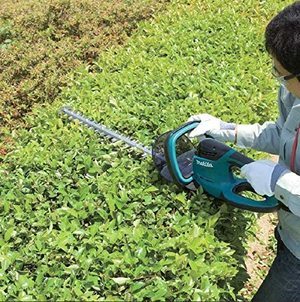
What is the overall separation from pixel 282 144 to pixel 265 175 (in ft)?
0.89

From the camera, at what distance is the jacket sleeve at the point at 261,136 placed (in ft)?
8.31

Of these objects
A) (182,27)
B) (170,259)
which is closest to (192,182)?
(170,259)

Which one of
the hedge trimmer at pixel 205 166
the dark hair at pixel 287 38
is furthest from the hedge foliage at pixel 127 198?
the dark hair at pixel 287 38

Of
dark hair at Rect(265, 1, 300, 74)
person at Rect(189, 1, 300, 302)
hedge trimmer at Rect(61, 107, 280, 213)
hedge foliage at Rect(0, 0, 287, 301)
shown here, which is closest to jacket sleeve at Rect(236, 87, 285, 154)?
person at Rect(189, 1, 300, 302)

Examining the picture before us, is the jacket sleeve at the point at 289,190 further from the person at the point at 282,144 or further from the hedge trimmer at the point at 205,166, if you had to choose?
the hedge trimmer at the point at 205,166

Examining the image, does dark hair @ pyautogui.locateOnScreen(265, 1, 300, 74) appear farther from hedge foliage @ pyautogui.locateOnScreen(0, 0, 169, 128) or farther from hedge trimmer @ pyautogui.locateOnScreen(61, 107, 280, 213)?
hedge foliage @ pyautogui.locateOnScreen(0, 0, 169, 128)

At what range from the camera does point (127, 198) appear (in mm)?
2604

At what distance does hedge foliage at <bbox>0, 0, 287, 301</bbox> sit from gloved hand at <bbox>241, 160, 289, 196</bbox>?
344 millimetres

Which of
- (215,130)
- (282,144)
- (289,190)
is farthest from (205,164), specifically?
(289,190)

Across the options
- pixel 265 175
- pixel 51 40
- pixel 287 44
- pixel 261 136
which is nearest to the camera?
pixel 287 44

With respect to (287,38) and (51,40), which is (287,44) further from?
(51,40)

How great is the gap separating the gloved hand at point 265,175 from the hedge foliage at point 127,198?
13.6 inches

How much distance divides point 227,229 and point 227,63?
1.76 meters

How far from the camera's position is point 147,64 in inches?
160
